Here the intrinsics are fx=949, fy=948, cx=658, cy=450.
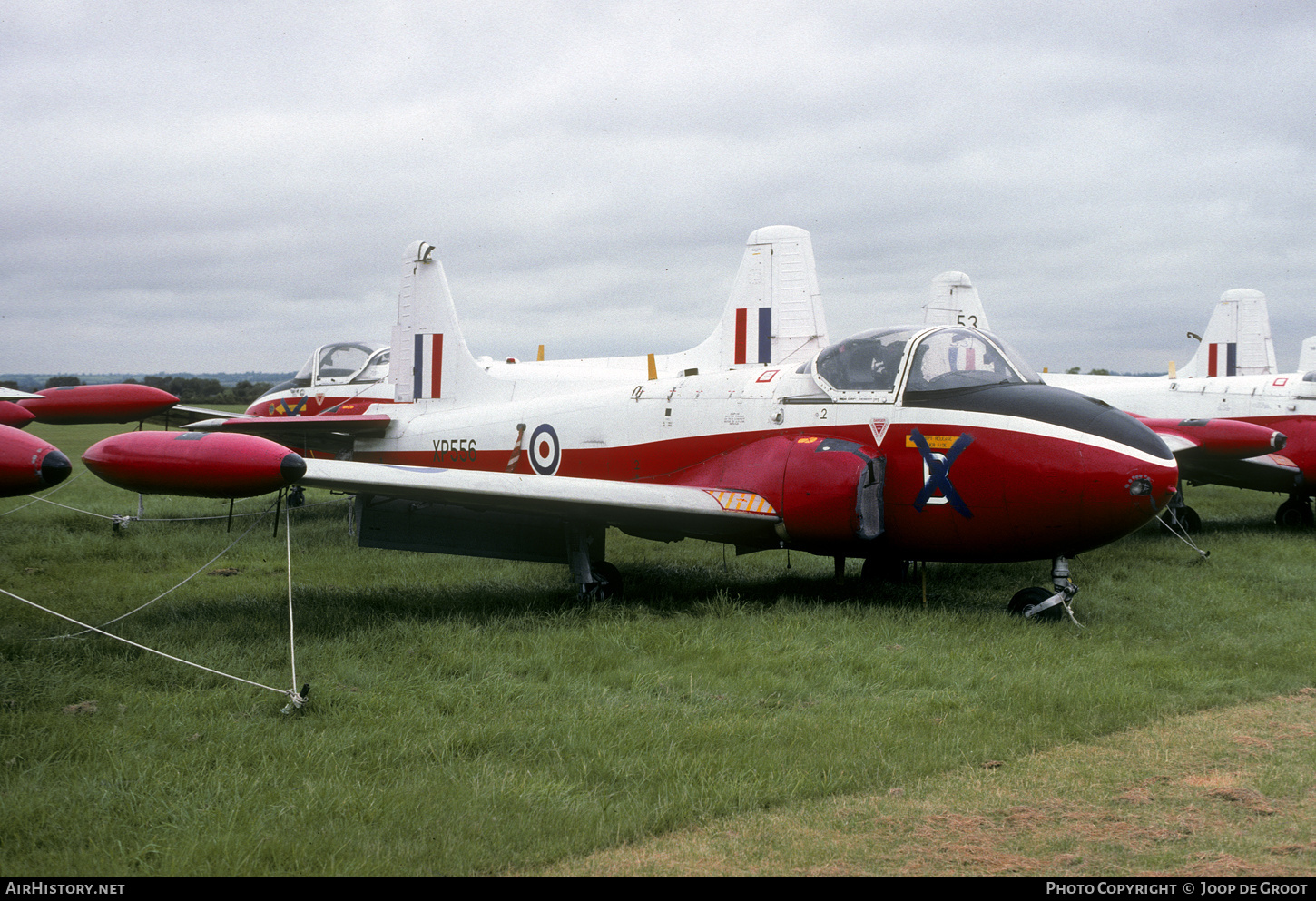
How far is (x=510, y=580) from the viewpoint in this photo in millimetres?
9633

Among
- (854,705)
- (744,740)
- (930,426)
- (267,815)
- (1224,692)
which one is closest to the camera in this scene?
(267,815)

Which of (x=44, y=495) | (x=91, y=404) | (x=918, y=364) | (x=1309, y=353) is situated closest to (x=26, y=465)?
(x=91, y=404)

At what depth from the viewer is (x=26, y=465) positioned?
4738mm

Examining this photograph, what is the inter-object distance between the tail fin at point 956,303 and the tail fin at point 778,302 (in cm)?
586

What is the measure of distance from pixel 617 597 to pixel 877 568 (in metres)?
2.71

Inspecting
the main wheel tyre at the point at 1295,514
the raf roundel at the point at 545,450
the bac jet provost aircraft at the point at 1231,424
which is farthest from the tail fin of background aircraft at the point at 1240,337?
the raf roundel at the point at 545,450

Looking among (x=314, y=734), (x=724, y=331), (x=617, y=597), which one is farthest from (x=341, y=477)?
(x=724, y=331)

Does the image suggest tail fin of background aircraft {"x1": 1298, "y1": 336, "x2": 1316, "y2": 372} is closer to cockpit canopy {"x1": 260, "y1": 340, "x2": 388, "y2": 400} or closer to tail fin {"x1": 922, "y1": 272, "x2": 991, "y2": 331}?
tail fin {"x1": 922, "y1": 272, "x2": 991, "y2": 331}

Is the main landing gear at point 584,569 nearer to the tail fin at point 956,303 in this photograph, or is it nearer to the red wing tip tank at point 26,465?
the red wing tip tank at point 26,465

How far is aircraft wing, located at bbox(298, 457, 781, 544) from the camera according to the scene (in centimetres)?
737

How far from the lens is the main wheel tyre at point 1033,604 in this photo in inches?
293

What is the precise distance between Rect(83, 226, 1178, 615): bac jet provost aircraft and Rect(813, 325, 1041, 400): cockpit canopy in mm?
17

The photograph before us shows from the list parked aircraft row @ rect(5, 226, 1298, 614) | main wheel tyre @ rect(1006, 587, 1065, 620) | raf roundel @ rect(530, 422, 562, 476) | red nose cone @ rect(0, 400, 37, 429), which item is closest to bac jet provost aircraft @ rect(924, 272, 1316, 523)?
parked aircraft row @ rect(5, 226, 1298, 614)

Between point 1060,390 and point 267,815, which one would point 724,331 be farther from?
point 267,815
